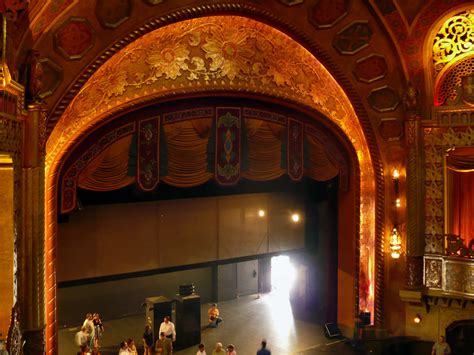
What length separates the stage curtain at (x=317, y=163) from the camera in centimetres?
1184

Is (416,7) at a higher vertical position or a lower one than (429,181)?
higher

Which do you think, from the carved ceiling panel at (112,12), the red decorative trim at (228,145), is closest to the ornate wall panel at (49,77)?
the carved ceiling panel at (112,12)

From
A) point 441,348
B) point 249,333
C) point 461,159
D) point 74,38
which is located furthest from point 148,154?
point 441,348

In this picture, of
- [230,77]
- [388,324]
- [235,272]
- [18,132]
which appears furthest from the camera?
[235,272]

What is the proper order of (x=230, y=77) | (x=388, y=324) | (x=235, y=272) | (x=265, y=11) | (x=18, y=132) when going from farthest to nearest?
1. (x=235, y=272)
2. (x=388, y=324)
3. (x=230, y=77)
4. (x=265, y=11)
5. (x=18, y=132)

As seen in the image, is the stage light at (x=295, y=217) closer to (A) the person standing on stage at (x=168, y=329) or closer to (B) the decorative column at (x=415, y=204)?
(B) the decorative column at (x=415, y=204)

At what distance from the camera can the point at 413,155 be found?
424 inches

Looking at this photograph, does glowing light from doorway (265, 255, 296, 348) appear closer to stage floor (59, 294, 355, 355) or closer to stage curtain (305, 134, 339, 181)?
stage floor (59, 294, 355, 355)

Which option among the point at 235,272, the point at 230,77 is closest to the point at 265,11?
the point at 230,77

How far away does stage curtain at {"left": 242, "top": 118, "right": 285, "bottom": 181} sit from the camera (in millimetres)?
11195

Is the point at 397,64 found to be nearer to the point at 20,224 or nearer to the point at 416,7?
the point at 416,7

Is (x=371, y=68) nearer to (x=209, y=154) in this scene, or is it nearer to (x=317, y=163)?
(x=317, y=163)

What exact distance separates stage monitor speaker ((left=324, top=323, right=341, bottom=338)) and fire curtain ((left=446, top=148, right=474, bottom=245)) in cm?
323

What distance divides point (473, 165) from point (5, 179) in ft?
26.2
